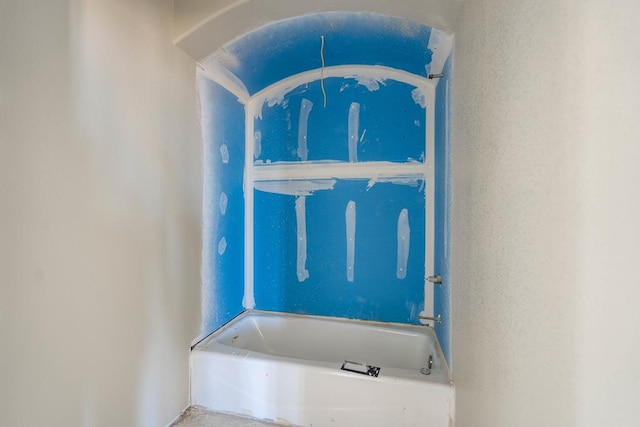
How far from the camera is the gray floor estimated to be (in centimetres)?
134

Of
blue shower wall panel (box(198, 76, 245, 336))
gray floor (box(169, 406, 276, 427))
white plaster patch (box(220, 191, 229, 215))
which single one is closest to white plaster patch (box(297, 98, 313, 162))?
blue shower wall panel (box(198, 76, 245, 336))

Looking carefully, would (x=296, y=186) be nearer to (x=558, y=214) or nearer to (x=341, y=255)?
(x=341, y=255)

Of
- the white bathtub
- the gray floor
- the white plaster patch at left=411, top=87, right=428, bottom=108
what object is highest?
the white plaster patch at left=411, top=87, right=428, bottom=108

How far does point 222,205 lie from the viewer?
5.70 feet

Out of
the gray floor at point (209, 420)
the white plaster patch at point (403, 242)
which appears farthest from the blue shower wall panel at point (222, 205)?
the white plaster patch at point (403, 242)

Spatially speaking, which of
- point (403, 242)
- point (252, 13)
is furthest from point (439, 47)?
point (403, 242)

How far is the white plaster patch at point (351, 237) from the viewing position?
190 centimetres

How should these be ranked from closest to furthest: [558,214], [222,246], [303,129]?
1. [558,214]
2. [222,246]
3. [303,129]

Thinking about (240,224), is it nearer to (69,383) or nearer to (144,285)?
(144,285)

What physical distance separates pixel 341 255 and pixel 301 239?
0.32 metres

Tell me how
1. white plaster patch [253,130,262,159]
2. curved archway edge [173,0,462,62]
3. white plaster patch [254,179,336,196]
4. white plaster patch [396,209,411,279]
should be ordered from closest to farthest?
1. curved archway edge [173,0,462,62]
2. white plaster patch [396,209,411,279]
3. white plaster patch [254,179,336,196]
4. white plaster patch [253,130,262,159]

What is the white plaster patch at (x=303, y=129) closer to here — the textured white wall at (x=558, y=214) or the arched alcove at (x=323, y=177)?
the arched alcove at (x=323, y=177)

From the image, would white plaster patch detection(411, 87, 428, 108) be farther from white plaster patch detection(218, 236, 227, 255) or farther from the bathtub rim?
white plaster patch detection(218, 236, 227, 255)

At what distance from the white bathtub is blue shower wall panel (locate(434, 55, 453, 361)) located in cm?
20
